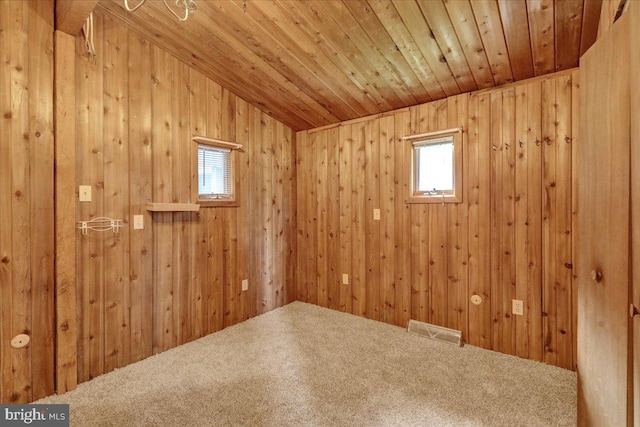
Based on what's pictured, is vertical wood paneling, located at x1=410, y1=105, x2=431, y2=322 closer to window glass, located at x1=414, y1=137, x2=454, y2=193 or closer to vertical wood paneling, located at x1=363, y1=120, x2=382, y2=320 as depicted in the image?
window glass, located at x1=414, y1=137, x2=454, y2=193

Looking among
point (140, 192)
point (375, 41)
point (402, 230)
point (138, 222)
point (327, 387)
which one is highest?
point (375, 41)

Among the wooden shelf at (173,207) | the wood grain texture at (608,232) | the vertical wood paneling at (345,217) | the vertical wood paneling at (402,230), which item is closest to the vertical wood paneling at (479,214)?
the vertical wood paneling at (402,230)

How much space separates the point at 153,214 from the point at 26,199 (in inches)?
30.7

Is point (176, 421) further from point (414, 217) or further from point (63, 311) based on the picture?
point (414, 217)

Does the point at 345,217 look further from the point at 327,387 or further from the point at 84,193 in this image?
the point at 84,193

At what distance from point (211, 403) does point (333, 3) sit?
2.67 meters

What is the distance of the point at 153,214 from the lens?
96.2 inches

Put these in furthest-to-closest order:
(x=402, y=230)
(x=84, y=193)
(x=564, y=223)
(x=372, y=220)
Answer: (x=372, y=220)
(x=402, y=230)
(x=564, y=223)
(x=84, y=193)

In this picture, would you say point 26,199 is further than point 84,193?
No

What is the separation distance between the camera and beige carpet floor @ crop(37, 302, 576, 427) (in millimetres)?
1684

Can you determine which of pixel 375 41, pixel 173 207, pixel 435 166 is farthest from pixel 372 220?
pixel 173 207

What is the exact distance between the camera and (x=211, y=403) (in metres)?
1.82

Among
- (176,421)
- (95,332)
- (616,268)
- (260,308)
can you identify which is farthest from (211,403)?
(616,268)

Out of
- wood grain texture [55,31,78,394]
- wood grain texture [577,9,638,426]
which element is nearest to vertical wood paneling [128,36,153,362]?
wood grain texture [55,31,78,394]
